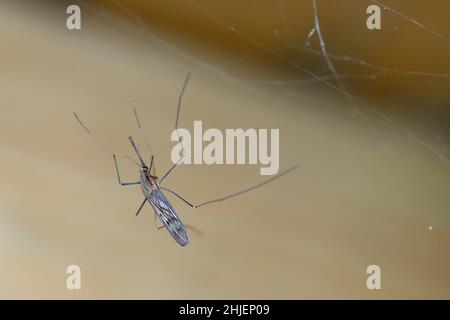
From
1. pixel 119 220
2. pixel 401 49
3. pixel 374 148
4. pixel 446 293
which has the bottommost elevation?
pixel 446 293

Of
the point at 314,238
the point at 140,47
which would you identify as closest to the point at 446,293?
the point at 314,238

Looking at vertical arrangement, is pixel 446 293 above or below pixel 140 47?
below

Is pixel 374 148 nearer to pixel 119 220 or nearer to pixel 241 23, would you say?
pixel 241 23
